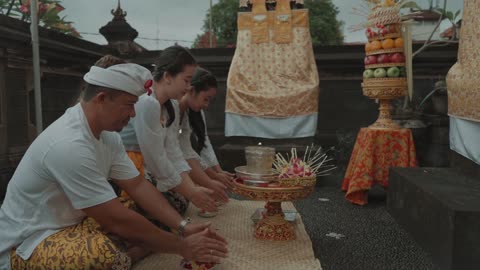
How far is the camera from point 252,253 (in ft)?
7.89

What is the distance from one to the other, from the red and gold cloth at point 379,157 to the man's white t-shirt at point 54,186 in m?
2.45

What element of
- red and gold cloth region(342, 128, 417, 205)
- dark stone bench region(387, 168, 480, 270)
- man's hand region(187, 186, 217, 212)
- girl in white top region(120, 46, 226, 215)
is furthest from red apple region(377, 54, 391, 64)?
man's hand region(187, 186, 217, 212)

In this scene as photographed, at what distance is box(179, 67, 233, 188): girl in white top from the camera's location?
112 inches

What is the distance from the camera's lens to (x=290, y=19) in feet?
16.3

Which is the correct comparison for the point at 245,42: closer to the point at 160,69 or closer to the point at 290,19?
the point at 290,19

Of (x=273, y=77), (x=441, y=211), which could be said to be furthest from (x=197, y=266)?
(x=273, y=77)

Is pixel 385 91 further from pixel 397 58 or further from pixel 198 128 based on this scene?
pixel 198 128

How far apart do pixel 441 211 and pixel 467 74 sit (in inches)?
44.2

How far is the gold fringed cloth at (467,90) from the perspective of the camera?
103 inches

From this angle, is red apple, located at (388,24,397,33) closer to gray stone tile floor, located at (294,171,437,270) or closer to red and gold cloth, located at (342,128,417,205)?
red and gold cloth, located at (342,128,417,205)

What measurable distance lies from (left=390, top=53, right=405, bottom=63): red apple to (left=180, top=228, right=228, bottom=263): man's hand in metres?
2.62

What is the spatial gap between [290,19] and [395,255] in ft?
10.8

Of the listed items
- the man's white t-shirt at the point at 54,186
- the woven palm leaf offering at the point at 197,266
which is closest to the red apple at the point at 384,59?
the woven palm leaf offering at the point at 197,266

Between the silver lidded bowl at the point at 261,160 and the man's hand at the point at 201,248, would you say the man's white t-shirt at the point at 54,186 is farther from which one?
the silver lidded bowl at the point at 261,160
